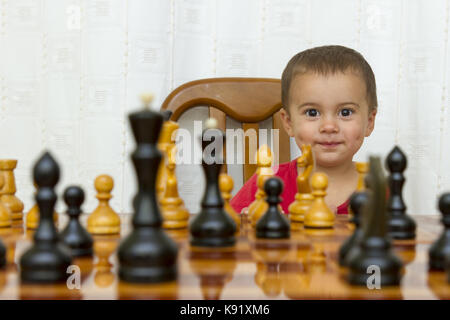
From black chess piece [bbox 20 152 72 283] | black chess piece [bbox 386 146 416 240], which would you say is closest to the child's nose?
black chess piece [bbox 386 146 416 240]

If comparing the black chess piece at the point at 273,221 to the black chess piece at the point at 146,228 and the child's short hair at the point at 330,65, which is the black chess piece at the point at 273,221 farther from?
the child's short hair at the point at 330,65

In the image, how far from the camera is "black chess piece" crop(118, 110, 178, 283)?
616 mm

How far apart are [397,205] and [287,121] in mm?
1106

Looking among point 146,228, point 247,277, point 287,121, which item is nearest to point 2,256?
point 146,228

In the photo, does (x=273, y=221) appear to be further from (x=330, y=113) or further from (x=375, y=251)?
(x=330, y=113)

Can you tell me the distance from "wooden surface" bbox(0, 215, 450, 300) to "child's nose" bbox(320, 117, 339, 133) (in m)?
0.97

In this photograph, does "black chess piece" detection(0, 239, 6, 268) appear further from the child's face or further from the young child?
the child's face

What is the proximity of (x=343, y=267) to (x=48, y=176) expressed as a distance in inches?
15.3

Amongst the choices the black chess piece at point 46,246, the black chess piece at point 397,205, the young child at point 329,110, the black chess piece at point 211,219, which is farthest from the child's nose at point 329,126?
the black chess piece at point 46,246

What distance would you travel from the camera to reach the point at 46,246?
645 millimetres

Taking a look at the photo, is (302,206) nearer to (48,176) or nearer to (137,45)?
(48,176)

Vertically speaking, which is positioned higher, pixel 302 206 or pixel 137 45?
pixel 137 45
